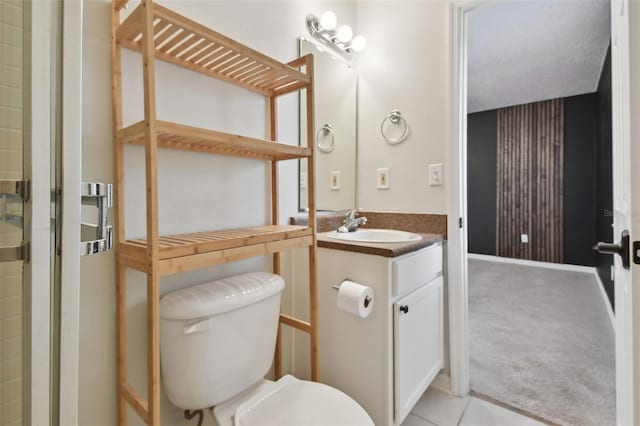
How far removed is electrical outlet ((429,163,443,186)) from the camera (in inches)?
65.4

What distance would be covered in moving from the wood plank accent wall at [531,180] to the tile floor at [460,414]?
3.80m

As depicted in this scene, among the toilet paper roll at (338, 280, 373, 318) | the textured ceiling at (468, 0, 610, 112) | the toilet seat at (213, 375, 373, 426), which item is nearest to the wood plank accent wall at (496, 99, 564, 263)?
the textured ceiling at (468, 0, 610, 112)

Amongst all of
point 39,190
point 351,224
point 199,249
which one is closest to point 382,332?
point 351,224

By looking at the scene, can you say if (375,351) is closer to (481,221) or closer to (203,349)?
(203,349)

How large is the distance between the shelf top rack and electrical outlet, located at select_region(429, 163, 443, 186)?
853 millimetres

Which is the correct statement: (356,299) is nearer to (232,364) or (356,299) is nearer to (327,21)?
(232,364)

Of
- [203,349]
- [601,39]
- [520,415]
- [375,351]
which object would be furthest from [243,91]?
[601,39]

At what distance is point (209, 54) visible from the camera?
3.52 ft

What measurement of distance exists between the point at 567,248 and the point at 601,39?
2717 mm

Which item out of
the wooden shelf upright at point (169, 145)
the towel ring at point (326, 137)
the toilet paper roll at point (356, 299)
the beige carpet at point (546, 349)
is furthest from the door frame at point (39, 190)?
the beige carpet at point (546, 349)

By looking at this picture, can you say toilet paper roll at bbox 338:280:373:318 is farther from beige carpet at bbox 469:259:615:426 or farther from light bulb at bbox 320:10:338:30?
light bulb at bbox 320:10:338:30

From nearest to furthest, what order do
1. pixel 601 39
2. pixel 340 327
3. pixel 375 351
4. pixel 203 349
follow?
pixel 203 349
pixel 375 351
pixel 340 327
pixel 601 39

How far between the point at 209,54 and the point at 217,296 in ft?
2.75

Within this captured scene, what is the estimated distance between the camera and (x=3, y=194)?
0.40m
